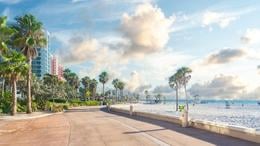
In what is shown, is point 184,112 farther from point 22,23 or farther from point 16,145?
point 22,23

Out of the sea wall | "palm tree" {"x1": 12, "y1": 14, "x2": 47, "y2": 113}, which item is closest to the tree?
"palm tree" {"x1": 12, "y1": 14, "x2": 47, "y2": 113}

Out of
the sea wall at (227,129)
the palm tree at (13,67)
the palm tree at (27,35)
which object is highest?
the palm tree at (27,35)

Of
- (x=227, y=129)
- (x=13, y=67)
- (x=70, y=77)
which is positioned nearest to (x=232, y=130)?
(x=227, y=129)

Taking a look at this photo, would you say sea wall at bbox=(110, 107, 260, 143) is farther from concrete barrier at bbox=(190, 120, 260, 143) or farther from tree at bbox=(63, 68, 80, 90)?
tree at bbox=(63, 68, 80, 90)

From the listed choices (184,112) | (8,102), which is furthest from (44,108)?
(184,112)

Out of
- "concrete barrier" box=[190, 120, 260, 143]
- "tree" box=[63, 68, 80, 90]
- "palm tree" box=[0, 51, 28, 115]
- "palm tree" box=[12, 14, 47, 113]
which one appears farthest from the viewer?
"tree" box=[63, 68, 80, 90]

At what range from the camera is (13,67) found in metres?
62.2

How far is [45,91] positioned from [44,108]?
36523 mm

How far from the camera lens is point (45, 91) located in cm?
12719

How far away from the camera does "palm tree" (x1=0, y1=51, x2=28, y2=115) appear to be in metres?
62.0

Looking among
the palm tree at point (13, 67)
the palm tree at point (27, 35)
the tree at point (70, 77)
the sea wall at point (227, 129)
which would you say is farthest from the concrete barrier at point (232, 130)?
the tree at point (70, 77)

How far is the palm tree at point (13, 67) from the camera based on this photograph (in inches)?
2442

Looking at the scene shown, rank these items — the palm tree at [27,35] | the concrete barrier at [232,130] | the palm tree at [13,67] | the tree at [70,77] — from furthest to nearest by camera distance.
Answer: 1. the tree at [70,77]
2. the palm tree at [27,35]
3. the palm tree at [13,67]
4. the concrete barrier at [232,130]

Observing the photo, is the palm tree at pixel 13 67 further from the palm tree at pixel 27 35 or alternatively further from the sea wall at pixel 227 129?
the sea wall at pixel 227 129
